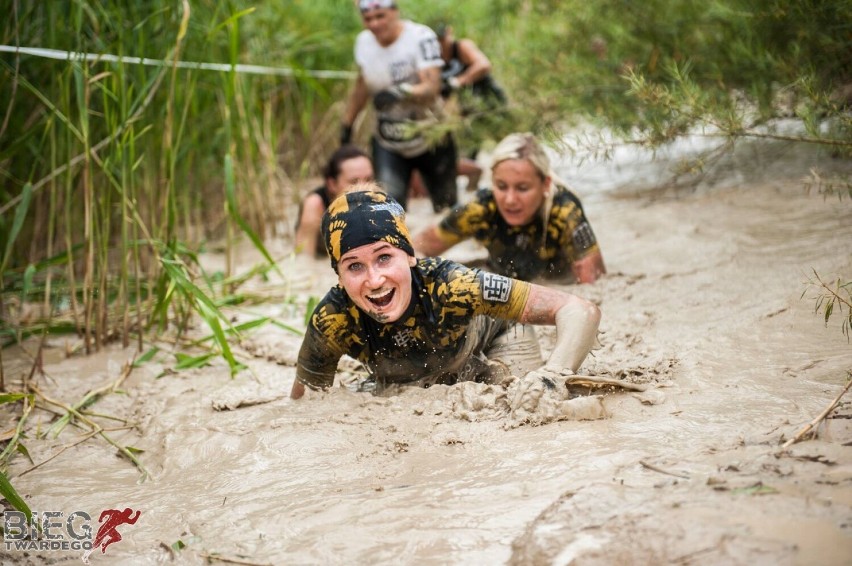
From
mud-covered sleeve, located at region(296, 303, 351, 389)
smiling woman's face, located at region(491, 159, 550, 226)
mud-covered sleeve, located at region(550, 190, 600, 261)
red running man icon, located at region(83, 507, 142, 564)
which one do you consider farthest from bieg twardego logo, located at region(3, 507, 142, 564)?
mud-covered sleeve, located at region(550, 190, 600, 261)

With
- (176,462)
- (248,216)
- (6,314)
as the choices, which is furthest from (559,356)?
(248,216)

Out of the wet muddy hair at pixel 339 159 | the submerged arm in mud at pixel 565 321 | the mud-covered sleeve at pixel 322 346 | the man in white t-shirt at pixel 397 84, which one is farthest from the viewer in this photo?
the wet muddy hair at pixel 339 159

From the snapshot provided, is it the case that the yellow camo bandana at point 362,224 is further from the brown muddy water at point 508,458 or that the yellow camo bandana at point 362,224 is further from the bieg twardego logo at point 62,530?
the bieg twardego logo at point 62,530

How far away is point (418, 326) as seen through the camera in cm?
347

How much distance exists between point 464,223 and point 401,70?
78.1 inches

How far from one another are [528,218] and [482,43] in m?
5.25

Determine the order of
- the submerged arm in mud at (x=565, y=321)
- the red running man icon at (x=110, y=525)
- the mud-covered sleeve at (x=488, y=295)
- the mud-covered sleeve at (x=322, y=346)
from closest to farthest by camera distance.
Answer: the red running man icon at (x=110, y=525) < the submerged arm in mud at (x=565, y=321) < the mud-covered sleeve at (x=488, y=295) < the mud-covered sleeve at (x=322, y=346)

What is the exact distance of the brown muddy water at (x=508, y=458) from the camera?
208 cm

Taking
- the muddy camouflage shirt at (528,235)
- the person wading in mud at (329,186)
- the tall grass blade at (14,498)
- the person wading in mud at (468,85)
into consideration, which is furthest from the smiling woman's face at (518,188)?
the tall grass blade at (14,498)

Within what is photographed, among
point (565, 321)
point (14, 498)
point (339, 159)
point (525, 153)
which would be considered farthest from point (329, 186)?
point (14, 498)

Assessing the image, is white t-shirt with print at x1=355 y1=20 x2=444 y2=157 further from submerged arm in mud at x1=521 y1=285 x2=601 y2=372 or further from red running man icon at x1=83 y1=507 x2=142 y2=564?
red running man icon at x1=83 y1=507 x2=142 y2=564

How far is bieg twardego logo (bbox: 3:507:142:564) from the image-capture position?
2.60 metres

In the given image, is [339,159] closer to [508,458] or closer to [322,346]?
[322,346]

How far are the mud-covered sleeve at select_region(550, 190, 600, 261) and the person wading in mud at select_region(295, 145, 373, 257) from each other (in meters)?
2.07
